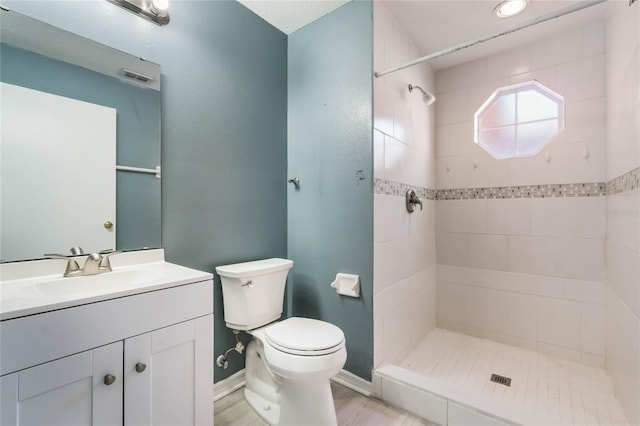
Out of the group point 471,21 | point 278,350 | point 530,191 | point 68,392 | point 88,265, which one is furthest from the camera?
point 530,191

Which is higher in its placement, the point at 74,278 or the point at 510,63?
the point at 510,63

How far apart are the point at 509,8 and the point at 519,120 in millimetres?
819

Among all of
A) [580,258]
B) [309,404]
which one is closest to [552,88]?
[580,258]

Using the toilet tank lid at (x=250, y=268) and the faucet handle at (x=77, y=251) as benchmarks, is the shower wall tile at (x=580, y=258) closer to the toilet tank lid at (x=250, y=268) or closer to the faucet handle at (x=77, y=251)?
Answer: the toilet tank lid at (x=250, y=268)

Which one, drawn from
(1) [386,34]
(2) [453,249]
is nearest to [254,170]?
(1) [386,34]

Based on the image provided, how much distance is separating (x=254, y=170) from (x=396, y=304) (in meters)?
1.29

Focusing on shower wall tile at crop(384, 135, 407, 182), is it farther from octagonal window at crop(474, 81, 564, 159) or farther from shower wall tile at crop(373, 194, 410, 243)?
octagonal window at crop(474, 81, 564, 159)

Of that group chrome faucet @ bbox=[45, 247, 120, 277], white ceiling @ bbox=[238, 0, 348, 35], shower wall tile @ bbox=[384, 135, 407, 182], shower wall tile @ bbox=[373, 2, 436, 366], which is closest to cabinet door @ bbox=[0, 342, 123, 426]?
chrome faucet @ bbox=[45, 247, 120, 277]

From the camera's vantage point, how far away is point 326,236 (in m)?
1.84

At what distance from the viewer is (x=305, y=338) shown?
1297 mm

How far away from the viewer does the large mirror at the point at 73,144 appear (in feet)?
3.43

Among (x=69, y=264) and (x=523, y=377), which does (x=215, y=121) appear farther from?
(x=523, y=377)

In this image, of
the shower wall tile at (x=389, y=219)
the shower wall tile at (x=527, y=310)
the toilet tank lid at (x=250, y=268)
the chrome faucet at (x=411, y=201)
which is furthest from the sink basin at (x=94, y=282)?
the shower wall tile at (x=527, y=310)

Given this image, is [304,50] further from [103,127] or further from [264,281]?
[264,281]
